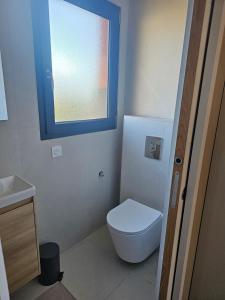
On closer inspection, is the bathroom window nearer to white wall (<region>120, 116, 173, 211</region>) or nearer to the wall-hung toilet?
white wall (<region>120, 116, 173, 211</region>)

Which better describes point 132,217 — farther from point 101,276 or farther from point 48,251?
point 48,251

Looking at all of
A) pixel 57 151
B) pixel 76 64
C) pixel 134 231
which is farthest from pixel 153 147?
pixel 76 64

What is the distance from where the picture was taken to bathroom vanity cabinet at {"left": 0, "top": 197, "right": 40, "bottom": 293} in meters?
1.22

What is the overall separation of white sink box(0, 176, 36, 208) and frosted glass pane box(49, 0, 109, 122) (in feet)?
1.91

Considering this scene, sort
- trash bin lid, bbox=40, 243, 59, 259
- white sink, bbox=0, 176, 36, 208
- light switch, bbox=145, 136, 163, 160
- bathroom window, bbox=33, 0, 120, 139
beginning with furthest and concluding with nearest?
1. light switch, bbox=145, 136, 163, 160
2. trash bin lid, bbox=40, 243, 59, 259
3. bathroom window, bbox=33, 0, 120, 139
4. white sink, bbox=0, 176, 36, 208

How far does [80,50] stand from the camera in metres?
1.73

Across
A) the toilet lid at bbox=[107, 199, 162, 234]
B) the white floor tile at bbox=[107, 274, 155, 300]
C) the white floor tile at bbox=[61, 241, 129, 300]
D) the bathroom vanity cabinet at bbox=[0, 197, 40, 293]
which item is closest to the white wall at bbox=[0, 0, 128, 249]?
the white floor tile at bbox=[61, 241, 129, 300]

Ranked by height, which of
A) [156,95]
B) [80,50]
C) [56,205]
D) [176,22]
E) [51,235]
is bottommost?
[51,235]

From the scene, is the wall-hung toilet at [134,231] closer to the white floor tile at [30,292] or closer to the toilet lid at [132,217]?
the toilet lid at [132,217]

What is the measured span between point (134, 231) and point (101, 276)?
51 centimetres

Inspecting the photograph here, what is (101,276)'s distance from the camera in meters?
1.70

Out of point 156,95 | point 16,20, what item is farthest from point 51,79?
point 156,95

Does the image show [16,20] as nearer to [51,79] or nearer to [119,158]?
[51,79]

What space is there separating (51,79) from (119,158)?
115cm
